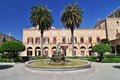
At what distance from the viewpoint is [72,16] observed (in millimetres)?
38500

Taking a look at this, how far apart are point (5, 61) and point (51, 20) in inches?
610

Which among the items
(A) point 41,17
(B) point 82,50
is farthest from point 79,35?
(A) point 41,17

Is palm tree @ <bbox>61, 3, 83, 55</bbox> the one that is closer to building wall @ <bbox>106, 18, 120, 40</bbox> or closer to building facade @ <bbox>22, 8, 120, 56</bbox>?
building facade @ <bbox>22, 8, 120, 56</bbox>

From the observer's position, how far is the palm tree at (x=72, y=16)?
3872 centimetres

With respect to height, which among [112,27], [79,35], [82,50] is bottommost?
[82,50]

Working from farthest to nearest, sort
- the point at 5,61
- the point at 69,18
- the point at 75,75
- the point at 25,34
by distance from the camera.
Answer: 1. the point at 25,34
2. the point at 69,18
3. the point at 5,61
4. the point at 75,75

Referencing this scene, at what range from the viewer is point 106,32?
56406mm

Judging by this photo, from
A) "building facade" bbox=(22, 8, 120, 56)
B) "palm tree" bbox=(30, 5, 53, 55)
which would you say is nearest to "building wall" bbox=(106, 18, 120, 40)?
"building facade" bbox=(22, 8, 120, 56)

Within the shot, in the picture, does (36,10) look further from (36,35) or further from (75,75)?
(75,75)

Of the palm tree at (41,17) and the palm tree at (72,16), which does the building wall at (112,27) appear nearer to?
the palm tree at (72,16)

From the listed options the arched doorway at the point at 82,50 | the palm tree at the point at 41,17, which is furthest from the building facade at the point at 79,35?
the palm tree at the point at 41,17

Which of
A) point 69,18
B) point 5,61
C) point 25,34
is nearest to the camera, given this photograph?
point 5,61

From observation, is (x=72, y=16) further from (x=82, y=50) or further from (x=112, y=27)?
(x=112, y=27)

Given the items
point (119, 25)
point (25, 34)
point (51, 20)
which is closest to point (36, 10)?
point (51, 20)
